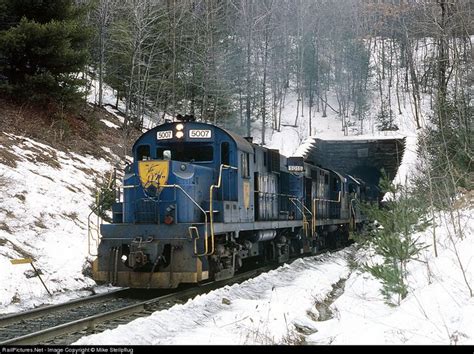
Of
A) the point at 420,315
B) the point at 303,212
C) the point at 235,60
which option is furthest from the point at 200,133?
the point at 235,60

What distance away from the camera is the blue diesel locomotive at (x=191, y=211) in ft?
32.3

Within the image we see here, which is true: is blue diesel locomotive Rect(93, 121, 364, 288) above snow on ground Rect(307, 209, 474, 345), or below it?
above

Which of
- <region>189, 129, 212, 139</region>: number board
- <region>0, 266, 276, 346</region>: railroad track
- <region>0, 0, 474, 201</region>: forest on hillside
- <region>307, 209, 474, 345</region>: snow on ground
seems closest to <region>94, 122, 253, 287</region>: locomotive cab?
<region>189, 129, 212, 139</region>: number board

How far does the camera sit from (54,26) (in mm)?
19797

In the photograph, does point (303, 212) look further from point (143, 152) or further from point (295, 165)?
point (143, 152)

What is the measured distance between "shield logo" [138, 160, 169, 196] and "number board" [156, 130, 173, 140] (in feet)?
4.19

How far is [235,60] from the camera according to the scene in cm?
3625

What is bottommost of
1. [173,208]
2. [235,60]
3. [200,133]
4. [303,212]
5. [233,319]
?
[233,319]

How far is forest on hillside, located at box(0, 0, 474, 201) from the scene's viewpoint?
13.8m

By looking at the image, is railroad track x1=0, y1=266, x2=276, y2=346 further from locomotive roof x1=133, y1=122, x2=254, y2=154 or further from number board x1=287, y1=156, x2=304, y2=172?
number board x1=287, y1=156, x2=304, y2=172

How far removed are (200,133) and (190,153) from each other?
0.51 m

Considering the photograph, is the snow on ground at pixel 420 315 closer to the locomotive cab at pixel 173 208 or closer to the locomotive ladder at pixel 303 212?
the locomotive cab at pixel 173 208
